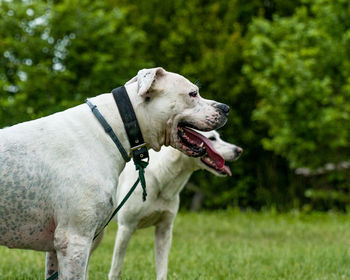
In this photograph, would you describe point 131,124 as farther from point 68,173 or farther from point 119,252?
point 119,252

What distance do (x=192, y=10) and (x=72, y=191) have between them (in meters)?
15.5

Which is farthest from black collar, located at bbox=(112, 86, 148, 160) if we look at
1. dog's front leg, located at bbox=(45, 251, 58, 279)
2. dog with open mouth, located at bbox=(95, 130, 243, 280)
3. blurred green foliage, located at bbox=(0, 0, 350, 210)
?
blurred green foliage, located at bbox=(0, 0, 350, 210)

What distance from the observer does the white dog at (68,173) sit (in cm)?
339

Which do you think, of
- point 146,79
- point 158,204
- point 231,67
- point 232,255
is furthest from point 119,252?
point 231,67

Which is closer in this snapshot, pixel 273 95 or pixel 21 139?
pixel 21 139

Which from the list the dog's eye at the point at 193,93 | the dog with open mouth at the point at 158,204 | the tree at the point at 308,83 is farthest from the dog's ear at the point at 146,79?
the tree at the point at 308,83

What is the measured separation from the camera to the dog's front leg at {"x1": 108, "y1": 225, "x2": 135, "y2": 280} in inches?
219

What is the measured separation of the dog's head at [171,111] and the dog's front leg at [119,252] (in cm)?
204

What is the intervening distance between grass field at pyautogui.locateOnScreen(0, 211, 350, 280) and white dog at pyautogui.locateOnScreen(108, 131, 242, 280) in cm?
44

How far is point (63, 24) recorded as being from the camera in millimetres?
14125

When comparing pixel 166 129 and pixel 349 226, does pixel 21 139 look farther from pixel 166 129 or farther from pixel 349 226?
pixel 349 226

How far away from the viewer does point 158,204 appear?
578 cm

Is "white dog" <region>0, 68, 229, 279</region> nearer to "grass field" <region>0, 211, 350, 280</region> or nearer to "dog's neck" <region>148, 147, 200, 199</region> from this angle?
"dog's neck" <region>148, 147, 200, 199</region>

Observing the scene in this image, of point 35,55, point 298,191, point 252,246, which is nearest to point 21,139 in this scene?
point 252,246
